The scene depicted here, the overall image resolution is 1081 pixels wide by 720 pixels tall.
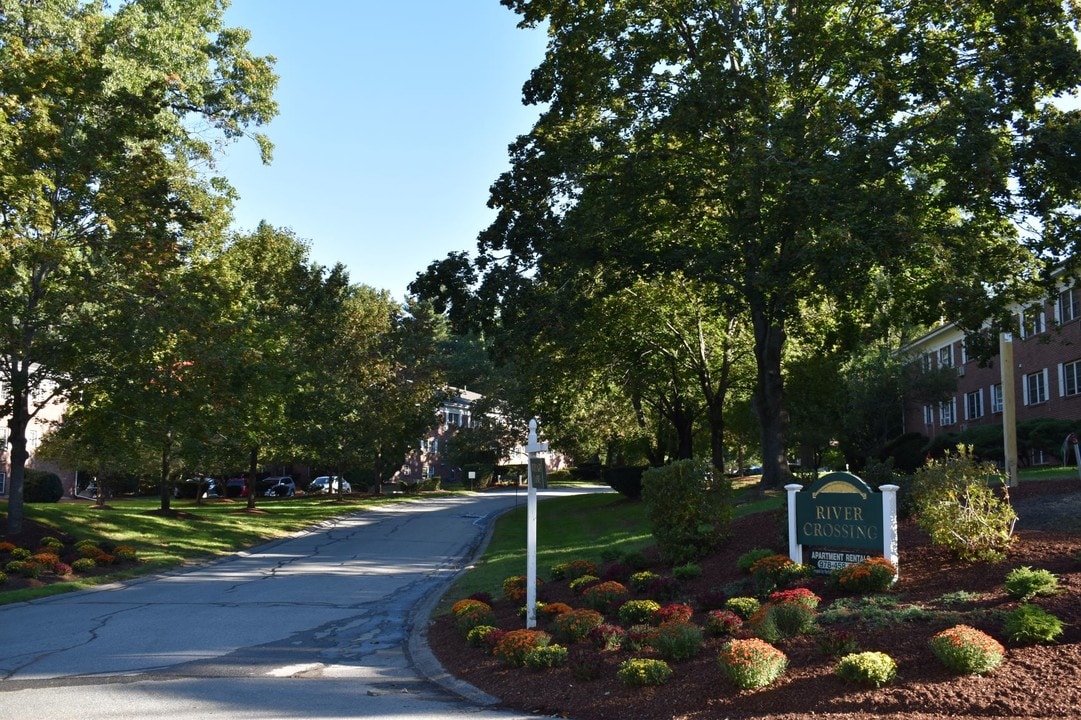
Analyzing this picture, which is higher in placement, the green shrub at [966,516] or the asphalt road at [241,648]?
the green shrub at [966,516]

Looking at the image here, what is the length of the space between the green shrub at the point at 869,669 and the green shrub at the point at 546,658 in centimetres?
301

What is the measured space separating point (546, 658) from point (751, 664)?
2.53 metres

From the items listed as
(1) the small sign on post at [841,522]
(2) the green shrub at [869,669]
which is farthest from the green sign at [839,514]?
(2) the green shrub at [869,669]

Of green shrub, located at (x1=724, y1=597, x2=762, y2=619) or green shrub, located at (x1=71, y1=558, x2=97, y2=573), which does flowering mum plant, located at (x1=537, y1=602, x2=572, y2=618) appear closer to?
green shrub, located at (x1=724, y1=597, x2=762, y2=619)

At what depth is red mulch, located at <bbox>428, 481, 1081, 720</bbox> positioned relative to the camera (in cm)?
691

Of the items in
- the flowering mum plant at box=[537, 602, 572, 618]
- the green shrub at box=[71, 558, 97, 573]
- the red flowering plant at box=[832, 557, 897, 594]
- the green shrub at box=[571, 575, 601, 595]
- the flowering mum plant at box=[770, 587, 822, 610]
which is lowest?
the green shrub at box=[71, 558, 97, 573]

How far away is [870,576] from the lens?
9984 millimetres

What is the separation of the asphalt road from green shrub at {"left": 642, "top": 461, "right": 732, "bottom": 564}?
156 inches

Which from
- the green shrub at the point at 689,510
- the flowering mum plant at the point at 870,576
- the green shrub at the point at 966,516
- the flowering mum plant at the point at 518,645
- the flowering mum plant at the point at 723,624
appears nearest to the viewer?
the flowering mum plant at the point at 723,624

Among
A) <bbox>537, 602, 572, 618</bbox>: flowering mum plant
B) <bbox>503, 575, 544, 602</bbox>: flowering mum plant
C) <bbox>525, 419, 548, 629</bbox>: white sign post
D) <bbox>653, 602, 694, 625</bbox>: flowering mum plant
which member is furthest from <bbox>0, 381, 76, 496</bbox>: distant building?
<bbox>653, 602, 694, 625</bbox>: flowering mum plant

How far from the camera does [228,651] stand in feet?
38.4

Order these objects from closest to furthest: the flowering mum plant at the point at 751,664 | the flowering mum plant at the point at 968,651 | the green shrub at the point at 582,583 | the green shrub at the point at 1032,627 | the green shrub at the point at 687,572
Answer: the flowering mum plant at the point at 968,651 < the green shrub at the point at 1032,627 < the flowering mum plant at the point at 751,664 < the green shrub at the point at 687,572 < the green shrub at the point at 582,583

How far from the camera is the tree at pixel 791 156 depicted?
1553 cm

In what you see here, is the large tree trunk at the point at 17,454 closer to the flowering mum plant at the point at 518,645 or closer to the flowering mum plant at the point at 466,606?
the flowering mum plant at the point at 466,606
